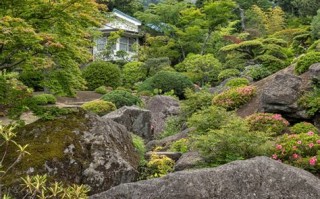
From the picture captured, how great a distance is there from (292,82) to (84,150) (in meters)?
6.96

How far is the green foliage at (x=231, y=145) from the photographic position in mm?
7645

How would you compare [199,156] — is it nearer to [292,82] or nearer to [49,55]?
[49,55]

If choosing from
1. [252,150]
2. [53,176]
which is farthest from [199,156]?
[53,176]

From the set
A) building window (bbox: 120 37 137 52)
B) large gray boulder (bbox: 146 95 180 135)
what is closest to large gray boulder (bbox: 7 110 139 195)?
large gray boulder (bbox: 146 95 180 135)

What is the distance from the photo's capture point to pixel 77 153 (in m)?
6.92

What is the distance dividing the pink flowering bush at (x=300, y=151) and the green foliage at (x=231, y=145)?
0.96 ft

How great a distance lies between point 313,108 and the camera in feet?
34.8

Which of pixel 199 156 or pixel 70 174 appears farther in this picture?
pixel 199 156

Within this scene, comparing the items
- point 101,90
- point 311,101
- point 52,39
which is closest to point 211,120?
point 311,101

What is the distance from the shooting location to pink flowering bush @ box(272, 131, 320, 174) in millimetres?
7242

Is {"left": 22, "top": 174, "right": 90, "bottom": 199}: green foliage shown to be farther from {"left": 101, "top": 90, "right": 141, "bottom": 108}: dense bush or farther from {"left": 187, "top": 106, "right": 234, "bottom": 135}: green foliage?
{"left": 101, "top": 90, "right": 141, "bottom": 108}: dense bush

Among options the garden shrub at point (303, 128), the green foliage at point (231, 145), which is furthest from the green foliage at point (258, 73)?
the green foliage at point (231, 145)

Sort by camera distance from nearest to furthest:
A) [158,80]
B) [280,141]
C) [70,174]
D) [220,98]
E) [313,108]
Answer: [70,174] < [280,141] < [313,108] < [220,98] < [158,80]

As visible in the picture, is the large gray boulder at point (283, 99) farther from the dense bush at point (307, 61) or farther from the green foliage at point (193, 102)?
the green foliage at point (193, 102)
